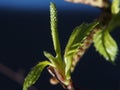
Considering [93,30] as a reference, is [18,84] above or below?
below

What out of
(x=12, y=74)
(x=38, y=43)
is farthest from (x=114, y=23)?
(x=38, y=43)

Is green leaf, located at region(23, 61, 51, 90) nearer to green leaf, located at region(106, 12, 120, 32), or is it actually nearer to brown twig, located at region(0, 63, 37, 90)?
green leaf, located at region(106, 12, 120, 32)

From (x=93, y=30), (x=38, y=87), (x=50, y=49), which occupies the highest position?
(x=93, y=30)

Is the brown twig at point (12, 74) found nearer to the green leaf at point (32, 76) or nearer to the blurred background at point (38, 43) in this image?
the blurred background at point (38, 43)

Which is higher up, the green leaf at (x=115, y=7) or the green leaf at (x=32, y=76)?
the green leaf at (x=115, y=7)

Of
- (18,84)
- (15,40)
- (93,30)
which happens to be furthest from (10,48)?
(93,30)

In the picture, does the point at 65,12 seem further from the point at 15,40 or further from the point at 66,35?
the point at 15,40

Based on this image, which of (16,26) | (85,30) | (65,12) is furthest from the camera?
(16,26)

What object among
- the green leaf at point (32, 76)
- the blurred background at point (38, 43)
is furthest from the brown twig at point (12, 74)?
the green leaf at point (32, 76)
